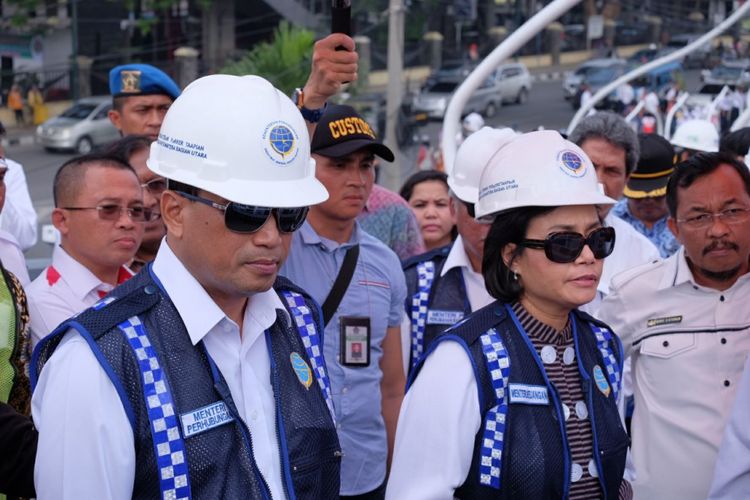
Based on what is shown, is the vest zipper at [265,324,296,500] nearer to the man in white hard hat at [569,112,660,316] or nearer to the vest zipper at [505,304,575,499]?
the vest zipper at [505,304,575,499]

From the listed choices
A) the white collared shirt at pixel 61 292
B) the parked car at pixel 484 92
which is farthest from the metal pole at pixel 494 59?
the parked car at pixel 484 92

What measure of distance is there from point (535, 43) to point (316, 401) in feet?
159

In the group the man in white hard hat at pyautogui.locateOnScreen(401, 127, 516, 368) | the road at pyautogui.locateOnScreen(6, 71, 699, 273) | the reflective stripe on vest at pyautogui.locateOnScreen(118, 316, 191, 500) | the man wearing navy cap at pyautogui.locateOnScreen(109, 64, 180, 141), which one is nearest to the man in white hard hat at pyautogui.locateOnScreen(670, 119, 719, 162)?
the man in white hard hat at pyautogui.locateOnScreen(401, 127, 516, 368)

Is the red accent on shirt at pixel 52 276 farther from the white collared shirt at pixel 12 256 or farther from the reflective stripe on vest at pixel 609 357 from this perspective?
the reflective stripe on vest at pixel 609 357

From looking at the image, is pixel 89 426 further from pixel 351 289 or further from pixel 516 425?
pixel 351 289

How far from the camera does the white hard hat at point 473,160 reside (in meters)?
4.75

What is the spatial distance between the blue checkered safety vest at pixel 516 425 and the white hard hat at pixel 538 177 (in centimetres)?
33

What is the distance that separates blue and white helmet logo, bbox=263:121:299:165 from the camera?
8.52 feet

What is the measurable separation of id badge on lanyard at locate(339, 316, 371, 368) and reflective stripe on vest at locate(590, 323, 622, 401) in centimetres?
110

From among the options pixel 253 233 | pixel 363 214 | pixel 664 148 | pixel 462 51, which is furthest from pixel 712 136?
pixel 462 51

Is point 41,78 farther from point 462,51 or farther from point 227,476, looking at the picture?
point 227,476

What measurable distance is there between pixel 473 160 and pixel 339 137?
0.78m

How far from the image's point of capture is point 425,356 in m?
3.06

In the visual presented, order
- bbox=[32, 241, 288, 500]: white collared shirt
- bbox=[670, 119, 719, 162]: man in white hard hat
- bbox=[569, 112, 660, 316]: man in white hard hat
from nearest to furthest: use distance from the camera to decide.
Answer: bbox=[32, 241, 288, 500]: white collared shirt, bbox=[569, 112, 660, 316]: man in white hard hat, bbox=[670, 119, 719, 162]: man in white hard hat
